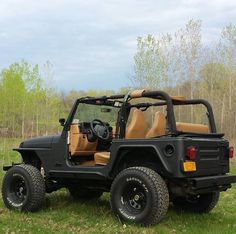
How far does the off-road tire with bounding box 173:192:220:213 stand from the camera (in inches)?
296

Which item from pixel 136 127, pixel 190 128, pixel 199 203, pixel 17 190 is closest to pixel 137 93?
pixel 136 127

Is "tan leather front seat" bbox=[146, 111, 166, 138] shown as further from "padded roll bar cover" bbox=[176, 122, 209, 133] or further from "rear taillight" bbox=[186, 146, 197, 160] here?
"rear taillight" bbox=[186, 146, 197, 160]

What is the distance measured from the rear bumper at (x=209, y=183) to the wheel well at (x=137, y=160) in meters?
0.50


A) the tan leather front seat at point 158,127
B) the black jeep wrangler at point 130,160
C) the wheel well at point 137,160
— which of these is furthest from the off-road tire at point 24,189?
the tan leather front seat at point 158,127

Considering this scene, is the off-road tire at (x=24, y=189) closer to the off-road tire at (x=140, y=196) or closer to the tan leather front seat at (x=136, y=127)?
the off-road tire at (x=140, y=196)

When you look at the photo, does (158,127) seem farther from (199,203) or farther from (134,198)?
(199,203)

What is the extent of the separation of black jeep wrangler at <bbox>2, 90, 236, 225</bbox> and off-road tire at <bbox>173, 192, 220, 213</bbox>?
0.05 ft

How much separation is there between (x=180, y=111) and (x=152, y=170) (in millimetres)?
16275

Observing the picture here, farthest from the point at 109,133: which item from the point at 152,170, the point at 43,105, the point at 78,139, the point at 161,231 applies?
the point at 43,105

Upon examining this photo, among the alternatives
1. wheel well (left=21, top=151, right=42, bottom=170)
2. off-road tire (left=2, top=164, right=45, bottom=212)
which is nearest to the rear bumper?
off-road tire (left=2, top=164, right=45, bottom=212)

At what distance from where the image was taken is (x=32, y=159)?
838 cm

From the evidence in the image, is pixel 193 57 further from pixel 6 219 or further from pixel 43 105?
pixel 6 219

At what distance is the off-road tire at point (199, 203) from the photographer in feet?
24.7

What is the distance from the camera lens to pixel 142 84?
26.3 metres
